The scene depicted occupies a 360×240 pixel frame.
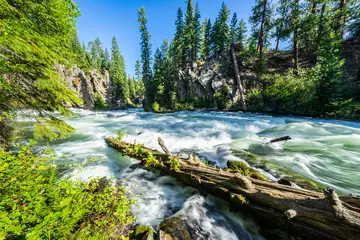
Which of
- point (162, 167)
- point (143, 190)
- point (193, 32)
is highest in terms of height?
point (193, 32)

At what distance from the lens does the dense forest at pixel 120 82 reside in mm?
2051

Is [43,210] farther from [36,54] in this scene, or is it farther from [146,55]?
[146,55]

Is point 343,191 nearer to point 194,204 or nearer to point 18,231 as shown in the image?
point 194,204

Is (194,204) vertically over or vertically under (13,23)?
under

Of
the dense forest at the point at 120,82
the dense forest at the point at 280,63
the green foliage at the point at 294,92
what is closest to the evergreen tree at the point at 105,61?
the dense forest at the point at 120,82

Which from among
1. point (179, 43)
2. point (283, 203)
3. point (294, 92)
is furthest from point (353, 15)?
point (283, 203)

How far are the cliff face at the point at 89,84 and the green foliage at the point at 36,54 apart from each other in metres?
25.1

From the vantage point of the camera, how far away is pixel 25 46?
2898mm

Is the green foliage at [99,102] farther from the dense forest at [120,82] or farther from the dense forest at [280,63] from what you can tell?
the dense forest at [280,63]

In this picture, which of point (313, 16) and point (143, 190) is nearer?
point (143, 190)

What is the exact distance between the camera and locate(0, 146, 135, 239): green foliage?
1.44m

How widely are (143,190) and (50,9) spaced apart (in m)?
5.30

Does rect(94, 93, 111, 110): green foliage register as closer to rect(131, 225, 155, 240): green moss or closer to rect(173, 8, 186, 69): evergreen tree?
rect(173, 8, 186, 69): evergreen tree

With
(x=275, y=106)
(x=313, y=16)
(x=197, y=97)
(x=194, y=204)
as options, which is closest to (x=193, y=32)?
(x=197, y=97)
